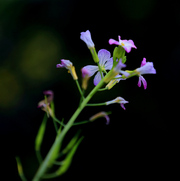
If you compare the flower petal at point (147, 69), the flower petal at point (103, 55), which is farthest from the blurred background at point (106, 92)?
the flower petal at point (147, 69)

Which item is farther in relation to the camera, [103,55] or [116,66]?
[103,55]

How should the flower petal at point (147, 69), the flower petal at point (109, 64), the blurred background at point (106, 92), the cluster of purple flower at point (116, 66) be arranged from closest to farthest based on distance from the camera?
the cluster of purple flower at point (116, 66) → the flower petal at point (147, 69) → the flower petal at point (109, 64) → the blurred background at point (106, 92)

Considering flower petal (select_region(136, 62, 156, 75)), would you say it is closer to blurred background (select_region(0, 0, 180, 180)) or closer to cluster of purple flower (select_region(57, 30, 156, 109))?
cluster of purple flower (select_region(57, 30, 156, 109))

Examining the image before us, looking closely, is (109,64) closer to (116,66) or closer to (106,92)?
(116,66)

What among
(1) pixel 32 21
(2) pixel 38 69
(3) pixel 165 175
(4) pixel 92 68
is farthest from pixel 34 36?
(4) pixel 92 68

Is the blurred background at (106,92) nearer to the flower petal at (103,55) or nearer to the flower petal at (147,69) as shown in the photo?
the flower petal at (103,55)

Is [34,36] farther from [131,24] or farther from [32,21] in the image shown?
[131,24]

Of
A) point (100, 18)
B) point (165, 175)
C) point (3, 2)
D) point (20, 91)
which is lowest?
point (165, 175)

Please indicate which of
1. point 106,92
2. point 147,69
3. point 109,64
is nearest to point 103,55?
point 109,64

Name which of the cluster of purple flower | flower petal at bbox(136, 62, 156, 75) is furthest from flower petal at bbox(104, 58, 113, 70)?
flower petal at bbox(136, 62, 156, 75)
